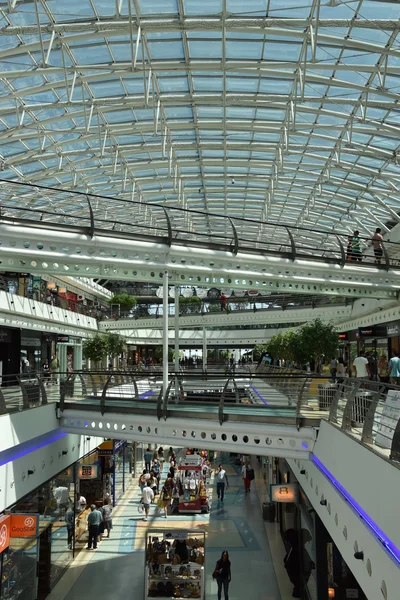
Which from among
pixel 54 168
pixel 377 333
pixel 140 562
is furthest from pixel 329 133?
pixel 140 562

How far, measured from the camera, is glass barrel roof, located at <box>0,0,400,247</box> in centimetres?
1970

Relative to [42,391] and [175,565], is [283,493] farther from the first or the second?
[42,391]

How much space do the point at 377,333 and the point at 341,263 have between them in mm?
12838

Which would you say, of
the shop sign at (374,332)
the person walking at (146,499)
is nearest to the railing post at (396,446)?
the person walking at (146,499)

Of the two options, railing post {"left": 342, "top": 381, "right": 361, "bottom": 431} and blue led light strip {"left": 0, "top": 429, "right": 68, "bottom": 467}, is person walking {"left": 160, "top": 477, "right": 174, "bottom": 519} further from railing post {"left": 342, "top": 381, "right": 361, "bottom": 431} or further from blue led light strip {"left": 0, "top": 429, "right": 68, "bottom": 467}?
railing post {"left": 342, "top": 381, "right": 361, "bottom": 431}

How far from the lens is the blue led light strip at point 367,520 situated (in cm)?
626

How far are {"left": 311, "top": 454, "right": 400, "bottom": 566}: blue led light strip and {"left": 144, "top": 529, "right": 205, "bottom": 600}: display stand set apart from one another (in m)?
5.72

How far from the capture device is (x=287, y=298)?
162 feet

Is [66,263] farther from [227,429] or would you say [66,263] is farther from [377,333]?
[377,333]

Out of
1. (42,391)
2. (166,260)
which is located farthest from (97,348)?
(166,260)

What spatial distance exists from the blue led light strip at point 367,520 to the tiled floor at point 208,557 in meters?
6.53

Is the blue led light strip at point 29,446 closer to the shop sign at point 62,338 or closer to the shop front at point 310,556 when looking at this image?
the shop front at point 310,556

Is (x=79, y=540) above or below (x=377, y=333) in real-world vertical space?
below

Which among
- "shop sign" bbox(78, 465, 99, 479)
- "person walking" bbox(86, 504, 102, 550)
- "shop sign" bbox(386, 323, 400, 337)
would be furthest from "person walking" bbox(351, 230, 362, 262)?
"person walking" bbox(86, 504, 102, 550)
